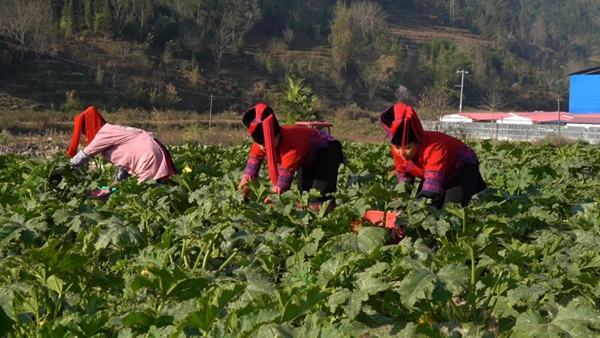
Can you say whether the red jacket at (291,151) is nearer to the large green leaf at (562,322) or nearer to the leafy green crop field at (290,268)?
the leafy green crop field at (290,268)

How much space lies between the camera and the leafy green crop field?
322 centimetres

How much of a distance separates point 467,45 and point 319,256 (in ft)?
336

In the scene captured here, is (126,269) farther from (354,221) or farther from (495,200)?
(495,200)

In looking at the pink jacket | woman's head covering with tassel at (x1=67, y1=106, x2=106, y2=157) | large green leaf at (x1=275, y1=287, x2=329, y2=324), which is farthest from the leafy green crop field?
woman's head covering with tassel at (x1=67, y1=106, x2=106, y2=157)

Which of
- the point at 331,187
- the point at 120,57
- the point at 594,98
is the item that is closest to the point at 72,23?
the point at 120,57

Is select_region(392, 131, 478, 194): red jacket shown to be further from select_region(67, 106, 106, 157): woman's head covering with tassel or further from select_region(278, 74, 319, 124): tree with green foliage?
select_region(278, 74, 319, 124): tree with green foliage

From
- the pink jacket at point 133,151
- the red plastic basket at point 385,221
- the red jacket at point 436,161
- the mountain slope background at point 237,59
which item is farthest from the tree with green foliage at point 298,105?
the red plastic basket at point 385,221

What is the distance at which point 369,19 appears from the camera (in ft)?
318

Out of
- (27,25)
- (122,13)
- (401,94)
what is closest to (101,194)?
(27,25)

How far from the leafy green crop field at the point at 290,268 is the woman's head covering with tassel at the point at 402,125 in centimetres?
41

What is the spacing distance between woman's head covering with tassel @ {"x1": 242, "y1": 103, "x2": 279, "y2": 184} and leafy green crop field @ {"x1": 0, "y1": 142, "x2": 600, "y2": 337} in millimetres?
245

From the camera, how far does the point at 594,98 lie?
194 feet

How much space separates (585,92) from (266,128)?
58628 millimetres

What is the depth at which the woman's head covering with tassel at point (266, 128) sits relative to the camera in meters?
6.02
